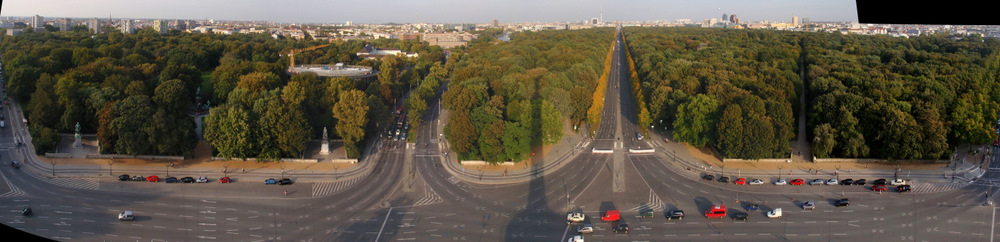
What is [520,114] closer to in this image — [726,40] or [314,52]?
[314,52]

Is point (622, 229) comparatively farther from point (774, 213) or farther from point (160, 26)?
point (160, 26)

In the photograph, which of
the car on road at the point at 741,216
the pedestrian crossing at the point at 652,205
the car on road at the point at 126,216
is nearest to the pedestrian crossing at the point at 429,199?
the pedestrian crossing at the point at 652,205

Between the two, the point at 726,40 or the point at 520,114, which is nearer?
the point at 520,114

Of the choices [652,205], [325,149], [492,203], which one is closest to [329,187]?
[325,149]

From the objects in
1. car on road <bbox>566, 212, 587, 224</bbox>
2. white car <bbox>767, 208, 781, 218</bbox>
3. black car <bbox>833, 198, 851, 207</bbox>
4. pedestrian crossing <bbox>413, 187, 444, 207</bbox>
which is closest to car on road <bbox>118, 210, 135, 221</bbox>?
pedestrian crossing <bbox>413, 187, 444, 207</bbox>

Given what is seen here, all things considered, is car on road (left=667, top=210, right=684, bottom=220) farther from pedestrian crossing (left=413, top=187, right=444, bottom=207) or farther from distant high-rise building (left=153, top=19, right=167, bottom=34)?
distant high-rise building (left=153, top=19, right=167, bottom=34)

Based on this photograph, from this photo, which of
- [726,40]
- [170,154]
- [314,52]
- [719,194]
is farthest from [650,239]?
[726,40]
